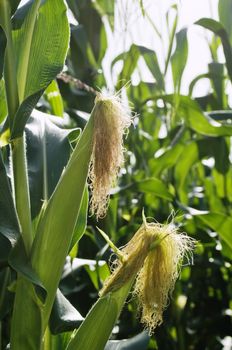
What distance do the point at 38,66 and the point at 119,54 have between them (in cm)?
97

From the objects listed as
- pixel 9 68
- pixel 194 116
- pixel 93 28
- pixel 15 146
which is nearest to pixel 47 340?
pixel 15 146

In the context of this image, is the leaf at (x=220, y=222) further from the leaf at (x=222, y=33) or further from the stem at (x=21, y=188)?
the stem at (x=21, y=188)

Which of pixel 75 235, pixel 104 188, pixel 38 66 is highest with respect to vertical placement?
pixel 38 66

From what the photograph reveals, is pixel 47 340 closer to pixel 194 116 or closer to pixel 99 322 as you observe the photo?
pixel 99 322

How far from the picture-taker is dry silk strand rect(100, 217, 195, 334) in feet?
2.88

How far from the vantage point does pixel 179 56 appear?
1.50m

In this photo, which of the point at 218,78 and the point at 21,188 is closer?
the point at 21,188

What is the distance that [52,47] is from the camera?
0.93m

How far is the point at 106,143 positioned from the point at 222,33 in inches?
29.8

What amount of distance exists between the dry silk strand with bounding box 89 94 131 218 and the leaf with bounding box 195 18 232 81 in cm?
59

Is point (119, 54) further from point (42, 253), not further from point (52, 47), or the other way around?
point (42, 253)

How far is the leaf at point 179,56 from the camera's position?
1.47 metres

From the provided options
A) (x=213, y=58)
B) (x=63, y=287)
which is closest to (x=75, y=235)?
(x=63, y=287)

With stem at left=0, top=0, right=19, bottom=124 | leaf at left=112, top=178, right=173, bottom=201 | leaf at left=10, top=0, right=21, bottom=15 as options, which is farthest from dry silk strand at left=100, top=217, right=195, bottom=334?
leaf at left=112, top=178, right=173, bottom=201
